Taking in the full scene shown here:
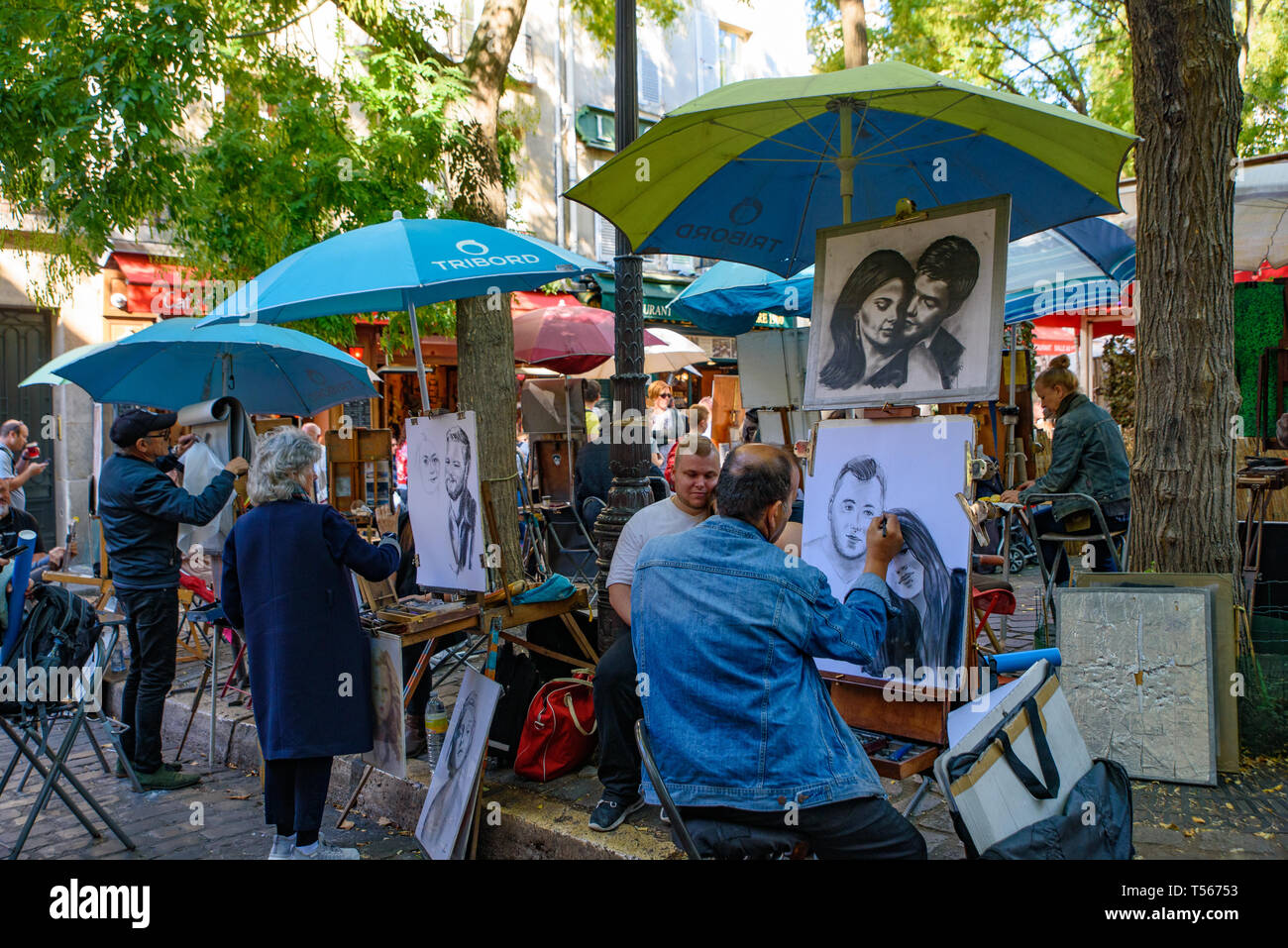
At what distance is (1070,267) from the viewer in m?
7.02

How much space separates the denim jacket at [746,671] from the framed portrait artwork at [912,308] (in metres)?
1.14

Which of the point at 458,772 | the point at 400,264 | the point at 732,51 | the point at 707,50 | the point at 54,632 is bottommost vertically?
the point at 458,772

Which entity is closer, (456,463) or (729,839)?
(729,839)

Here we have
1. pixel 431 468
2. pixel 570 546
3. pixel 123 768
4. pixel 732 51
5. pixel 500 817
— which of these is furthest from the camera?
pixel 732 51

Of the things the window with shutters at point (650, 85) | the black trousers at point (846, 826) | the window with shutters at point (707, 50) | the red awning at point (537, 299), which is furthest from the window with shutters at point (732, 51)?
the black trousers at point (846, 826)

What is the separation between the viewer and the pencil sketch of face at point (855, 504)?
346cm

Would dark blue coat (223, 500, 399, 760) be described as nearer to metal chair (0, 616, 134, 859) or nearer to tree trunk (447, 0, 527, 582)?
tree trunk (447, 0, 527, 582)

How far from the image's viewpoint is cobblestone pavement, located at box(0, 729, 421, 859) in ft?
14.0

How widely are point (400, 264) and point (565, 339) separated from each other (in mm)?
6255

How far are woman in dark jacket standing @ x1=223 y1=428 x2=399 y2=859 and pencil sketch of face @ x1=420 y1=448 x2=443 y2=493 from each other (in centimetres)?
84

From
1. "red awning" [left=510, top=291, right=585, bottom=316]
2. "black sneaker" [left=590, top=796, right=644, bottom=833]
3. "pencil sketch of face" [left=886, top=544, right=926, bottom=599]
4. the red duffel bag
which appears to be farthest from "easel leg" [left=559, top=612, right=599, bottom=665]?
"red awning" [left=510, top=291, right=585, bottom=316]

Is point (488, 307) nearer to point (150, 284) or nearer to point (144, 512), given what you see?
point (144, 512)

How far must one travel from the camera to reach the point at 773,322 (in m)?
16.7

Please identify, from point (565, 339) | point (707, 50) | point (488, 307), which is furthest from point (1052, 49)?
point (488, 307)
